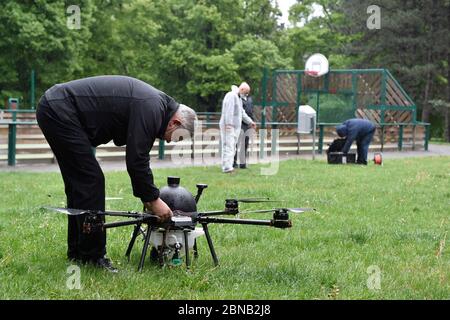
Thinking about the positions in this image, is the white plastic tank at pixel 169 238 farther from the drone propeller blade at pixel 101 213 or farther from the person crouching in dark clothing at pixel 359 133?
the person crouching in dark clothing at pixel 359 133

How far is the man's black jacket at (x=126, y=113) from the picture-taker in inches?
203

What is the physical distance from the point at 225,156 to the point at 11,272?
32.9ft

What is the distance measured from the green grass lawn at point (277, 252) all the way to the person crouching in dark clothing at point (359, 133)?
237 inches

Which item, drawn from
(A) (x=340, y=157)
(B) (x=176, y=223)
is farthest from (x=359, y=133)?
(B) (x=176, y=223)

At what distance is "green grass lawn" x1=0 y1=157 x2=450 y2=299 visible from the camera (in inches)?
199

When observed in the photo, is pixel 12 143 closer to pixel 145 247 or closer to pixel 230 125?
pixel 230 125

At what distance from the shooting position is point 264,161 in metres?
19.3

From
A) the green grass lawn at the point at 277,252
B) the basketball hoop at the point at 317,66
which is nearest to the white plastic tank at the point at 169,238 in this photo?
the green grass lawn at the point at 277,252

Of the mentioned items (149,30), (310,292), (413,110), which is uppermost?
(149,30)

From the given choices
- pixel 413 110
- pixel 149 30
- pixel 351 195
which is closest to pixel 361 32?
pixel 149 30

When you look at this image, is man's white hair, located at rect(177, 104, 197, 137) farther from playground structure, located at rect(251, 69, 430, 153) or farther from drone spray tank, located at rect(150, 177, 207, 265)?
playground structure, located at rect(251, 69, 430, 153)

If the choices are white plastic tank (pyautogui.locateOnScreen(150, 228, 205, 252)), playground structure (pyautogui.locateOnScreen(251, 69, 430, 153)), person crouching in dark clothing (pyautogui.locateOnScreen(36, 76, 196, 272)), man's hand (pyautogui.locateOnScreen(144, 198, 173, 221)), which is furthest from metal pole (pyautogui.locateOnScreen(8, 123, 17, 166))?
man's hand (pyautogui.locateOnScreen(144, 198, 173, 221))
